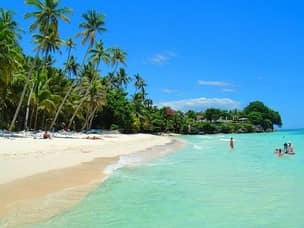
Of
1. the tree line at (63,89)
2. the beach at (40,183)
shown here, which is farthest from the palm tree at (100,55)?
the beach at (40,183)

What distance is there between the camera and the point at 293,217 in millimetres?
10992

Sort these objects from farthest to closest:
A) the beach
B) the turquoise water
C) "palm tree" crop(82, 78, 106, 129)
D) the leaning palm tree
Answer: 1. "palm tree" crop(82, 78, 106, 129)
2. the leaning palm tree
3. the beach
4. the turquoise water

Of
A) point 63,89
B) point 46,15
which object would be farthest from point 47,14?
point 63,89

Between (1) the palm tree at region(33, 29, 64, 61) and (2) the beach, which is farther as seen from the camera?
(1) the palm tree at region(33, 29, 64, 61)

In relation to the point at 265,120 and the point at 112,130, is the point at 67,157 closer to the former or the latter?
the point at 112,130

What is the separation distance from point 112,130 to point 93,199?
6130 centimetres

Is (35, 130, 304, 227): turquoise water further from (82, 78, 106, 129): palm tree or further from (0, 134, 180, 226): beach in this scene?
(82, 78, 106, 129): palm tree

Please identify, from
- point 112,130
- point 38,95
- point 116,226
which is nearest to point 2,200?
point 116,226

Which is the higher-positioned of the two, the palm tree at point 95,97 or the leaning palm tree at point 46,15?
the leaning palm tree at point 46,15

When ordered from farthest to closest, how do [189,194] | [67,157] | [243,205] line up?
[67,157] → [189,194] → [243,205]

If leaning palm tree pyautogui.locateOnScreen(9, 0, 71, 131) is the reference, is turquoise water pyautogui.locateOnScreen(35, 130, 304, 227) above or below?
below

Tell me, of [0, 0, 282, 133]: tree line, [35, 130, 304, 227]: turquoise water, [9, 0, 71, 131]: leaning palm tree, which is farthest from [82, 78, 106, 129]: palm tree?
[35, 130, 304, 227]: turquoise water

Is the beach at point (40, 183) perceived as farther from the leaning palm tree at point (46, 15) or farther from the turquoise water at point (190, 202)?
the leaning palm tree at point (46, 15)

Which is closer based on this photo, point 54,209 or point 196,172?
point 54,209
